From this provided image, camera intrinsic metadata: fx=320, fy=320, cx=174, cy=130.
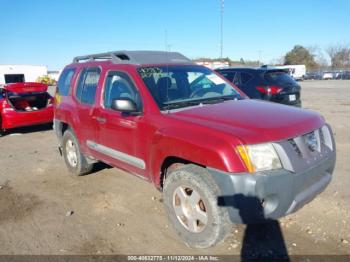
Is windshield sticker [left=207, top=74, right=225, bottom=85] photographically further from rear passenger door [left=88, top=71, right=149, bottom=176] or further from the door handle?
the door handle

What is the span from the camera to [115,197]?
15.6ft

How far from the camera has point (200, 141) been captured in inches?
118

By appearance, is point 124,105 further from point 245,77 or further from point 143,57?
point 245,77

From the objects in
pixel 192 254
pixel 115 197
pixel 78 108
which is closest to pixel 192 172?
pixel 192 254

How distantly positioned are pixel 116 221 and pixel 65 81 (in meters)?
3.03

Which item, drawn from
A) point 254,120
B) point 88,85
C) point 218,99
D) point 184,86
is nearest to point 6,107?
point 88,85

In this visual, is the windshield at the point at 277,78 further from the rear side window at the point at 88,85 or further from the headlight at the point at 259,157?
the headlight at the point at 259,157

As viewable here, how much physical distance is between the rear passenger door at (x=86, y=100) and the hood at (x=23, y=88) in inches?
214

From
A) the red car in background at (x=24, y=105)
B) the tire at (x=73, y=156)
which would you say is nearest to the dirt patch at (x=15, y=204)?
the tire at (x=73, y=156)

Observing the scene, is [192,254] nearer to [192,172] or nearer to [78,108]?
[192,172]

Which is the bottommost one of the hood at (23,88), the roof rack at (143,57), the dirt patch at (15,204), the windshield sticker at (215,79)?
the dirt patch at (15,204)

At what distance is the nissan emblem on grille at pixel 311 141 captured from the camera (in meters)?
3.19

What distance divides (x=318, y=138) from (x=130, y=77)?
2334mm

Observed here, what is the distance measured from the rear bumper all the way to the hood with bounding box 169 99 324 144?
334 millimetres
